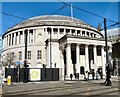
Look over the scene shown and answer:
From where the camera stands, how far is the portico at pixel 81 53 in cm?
4731

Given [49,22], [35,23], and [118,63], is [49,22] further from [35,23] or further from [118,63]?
[118,63]

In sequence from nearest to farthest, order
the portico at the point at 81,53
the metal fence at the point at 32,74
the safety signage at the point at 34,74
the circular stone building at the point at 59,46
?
1. the metal fence at the point at 32,74
2. the safety signage at the point at 34,74
3. the portico at the point at 81,53
4. the circular stone building at the point at 59,46

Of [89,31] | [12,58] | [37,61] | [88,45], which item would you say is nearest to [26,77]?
[88,45]

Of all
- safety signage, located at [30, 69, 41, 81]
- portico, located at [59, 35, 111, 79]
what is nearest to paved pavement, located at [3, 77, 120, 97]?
safety signage, located at [30, 69, 41, 81]

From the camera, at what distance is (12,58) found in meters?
64.6

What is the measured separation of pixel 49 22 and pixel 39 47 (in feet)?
31.9

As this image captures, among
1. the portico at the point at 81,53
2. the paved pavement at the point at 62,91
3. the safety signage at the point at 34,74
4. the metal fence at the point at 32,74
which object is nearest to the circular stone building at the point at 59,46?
the portico at the point at 81,53

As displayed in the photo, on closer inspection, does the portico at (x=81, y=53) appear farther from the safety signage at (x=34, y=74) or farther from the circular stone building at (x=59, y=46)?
the safety signage at (x=34, y=74)

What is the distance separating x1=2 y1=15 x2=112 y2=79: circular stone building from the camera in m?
48.9

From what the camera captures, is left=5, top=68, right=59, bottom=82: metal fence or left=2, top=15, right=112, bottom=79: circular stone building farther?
left=2, top=15, right=112, bottom=79: circular stone building

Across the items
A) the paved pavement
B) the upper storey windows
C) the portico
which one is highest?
the upper storey windows

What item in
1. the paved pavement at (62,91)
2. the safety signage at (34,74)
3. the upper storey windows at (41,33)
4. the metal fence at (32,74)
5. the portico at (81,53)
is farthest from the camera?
the upper storey windows at (41,33)

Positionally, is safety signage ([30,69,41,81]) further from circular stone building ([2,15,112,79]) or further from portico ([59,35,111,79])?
portico ([59,35,111,79])

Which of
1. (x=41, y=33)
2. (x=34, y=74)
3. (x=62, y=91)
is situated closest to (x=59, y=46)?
(x=41, y=33)
